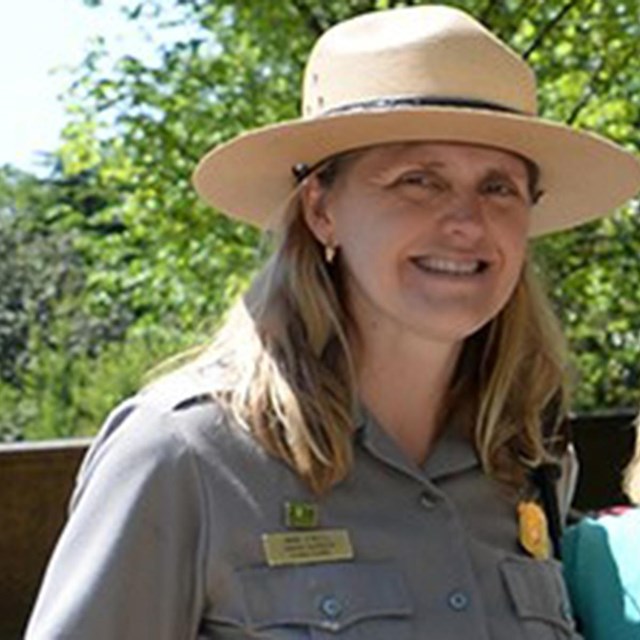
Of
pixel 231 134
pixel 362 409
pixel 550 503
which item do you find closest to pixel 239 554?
pixel 362 409

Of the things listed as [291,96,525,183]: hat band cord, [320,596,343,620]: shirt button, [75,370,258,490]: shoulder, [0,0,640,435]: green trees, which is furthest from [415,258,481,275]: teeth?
[0,0,640,435]: green trees

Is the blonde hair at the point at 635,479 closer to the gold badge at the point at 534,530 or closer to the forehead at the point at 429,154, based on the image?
the gold badge at the point at 534,530

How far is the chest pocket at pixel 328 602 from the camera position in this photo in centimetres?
189

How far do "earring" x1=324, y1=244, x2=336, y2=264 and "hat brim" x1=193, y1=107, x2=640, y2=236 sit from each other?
114 millimetres

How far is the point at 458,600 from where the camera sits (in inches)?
78.4

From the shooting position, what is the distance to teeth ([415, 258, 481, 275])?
2.00m

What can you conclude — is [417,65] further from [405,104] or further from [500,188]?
[500,188]

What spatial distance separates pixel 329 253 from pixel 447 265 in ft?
0.61

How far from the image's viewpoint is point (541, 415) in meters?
2.33

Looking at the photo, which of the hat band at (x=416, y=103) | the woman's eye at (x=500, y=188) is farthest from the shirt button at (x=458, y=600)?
the hat band at (x=416, y=103)

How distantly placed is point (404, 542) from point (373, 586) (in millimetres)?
86

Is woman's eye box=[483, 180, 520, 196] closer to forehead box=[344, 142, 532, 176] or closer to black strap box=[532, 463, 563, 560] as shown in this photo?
forehead box=[344, 142, 532, 176]

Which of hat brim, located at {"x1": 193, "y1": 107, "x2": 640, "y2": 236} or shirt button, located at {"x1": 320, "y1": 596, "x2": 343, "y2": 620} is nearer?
shirt button, located at {"x1": 320, "y1": 596, "x2": 343, "y2": 620}

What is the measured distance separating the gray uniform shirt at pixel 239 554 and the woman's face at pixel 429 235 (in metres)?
0.18
